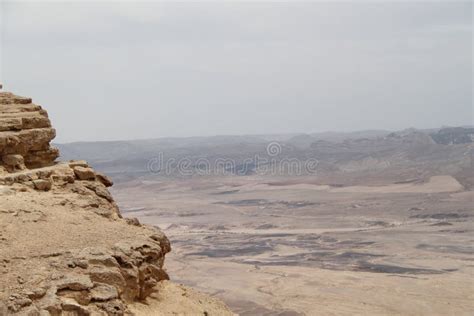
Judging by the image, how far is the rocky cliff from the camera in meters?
6.12

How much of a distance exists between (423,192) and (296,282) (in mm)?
37610

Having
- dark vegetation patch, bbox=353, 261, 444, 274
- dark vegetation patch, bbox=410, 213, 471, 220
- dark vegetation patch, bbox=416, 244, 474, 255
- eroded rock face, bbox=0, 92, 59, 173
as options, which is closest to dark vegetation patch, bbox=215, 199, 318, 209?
dark vegetation patch, bbox=410, 213, 471, 220

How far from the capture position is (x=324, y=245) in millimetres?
42500

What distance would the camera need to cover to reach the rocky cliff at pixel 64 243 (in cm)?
612

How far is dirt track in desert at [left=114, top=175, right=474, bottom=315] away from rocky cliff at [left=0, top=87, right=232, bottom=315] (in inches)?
705

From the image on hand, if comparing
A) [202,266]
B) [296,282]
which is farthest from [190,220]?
[296,282]

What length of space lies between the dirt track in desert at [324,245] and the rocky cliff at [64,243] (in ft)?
58.7

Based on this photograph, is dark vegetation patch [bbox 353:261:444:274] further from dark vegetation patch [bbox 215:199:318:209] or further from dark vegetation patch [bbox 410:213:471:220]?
dark vegetation patch [bbox 215:199:318:209]

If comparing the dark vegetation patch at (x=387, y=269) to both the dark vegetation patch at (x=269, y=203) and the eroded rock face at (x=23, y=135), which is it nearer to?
the eroded rock face at (x=23, y=135)

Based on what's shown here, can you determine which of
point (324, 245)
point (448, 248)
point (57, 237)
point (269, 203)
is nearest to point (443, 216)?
point (448, 248)

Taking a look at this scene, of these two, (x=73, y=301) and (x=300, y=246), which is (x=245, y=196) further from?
(x=73, y=301)

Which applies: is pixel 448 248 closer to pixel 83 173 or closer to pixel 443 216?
pixel 443 216

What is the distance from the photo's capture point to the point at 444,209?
54.9 metres

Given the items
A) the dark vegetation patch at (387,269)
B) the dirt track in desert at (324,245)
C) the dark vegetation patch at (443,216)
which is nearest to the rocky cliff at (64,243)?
the dirt track in desert at (324,245)
